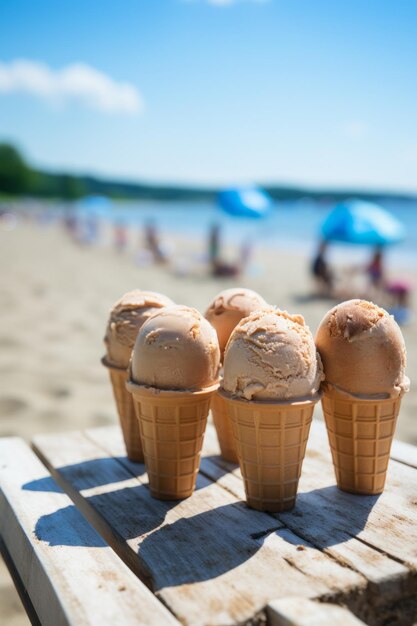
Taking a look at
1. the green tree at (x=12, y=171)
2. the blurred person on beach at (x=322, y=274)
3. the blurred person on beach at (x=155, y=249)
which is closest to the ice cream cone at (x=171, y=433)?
the blurred person on beach at (x=322, y=274)

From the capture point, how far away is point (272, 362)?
198 cm

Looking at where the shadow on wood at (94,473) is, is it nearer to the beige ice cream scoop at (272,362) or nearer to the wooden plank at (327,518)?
the wooden plank at (327,518)

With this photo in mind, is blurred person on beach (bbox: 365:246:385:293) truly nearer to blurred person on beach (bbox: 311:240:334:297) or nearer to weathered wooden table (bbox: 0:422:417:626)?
blurred person on beach (bbox: 311:240:334:297)

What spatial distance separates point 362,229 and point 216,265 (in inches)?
210

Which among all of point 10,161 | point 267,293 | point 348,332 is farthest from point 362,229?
point 10,161

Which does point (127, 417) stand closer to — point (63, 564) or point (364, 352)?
point (63, 564)

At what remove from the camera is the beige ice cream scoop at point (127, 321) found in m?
2.51

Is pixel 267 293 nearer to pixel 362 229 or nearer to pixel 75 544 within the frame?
pixel 362 229

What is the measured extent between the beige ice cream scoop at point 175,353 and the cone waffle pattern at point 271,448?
0.18 meters

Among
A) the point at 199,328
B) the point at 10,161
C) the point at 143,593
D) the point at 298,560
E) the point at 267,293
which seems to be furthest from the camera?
the point at 10,161

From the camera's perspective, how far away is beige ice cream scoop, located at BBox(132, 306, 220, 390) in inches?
82.0

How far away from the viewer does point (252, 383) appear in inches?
79.0

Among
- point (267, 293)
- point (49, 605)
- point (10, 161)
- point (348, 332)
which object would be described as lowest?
point (267, 293)

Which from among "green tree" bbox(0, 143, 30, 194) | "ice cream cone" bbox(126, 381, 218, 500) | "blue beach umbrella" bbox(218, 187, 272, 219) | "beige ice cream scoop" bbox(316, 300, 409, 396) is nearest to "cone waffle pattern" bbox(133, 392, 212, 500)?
"ice cream cone" bbox(126, 381, 218, 500)
